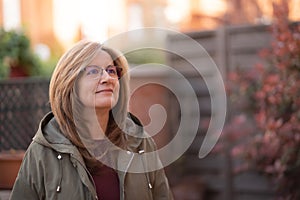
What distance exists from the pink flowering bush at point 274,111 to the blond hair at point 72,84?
203 cm

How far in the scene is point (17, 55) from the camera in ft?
19.1

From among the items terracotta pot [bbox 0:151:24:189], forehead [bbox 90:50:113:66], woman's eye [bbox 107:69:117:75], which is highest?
forehead [bbox 90:50:113:66]

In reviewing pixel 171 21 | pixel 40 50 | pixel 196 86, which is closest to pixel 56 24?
pixel 40 50

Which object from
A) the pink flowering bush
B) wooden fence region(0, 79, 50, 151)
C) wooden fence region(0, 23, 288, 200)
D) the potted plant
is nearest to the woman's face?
wooden fence region(0, 79, 50, 151)

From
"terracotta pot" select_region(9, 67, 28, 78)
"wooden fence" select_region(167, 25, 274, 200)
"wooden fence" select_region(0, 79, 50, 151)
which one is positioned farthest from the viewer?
"terracotta pot" select_region(9, 67, 28, 78)

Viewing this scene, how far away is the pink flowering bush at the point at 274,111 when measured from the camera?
4.44 meters

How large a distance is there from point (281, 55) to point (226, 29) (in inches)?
A: 48.6

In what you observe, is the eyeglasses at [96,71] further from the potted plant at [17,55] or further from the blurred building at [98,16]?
the blurred building at [98,16]

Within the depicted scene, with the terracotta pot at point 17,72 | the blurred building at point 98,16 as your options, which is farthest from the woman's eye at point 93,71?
the blurred building at point 98,16

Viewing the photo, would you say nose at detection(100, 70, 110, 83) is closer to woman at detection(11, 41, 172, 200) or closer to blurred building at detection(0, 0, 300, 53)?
woman at detection(11, 41, 172, 200)

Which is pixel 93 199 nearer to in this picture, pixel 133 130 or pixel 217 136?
pixel 133 130

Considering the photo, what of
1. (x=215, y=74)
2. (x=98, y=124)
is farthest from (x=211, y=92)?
(x=98, y=124)

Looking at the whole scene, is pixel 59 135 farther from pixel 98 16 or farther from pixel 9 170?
pixel 98 16

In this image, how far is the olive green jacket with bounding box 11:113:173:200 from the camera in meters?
2.32
